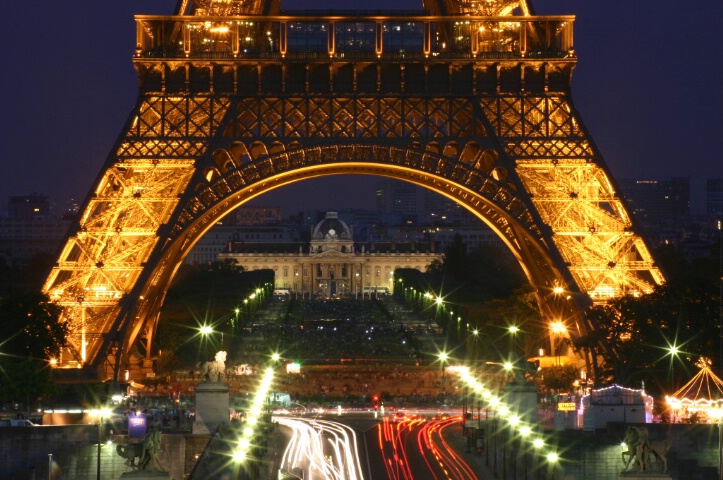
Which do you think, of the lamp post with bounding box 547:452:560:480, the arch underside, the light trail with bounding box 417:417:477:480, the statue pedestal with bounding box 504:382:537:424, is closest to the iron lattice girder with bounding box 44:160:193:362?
the arch underside

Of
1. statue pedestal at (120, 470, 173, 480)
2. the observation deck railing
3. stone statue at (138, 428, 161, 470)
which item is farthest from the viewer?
the observation deck railing

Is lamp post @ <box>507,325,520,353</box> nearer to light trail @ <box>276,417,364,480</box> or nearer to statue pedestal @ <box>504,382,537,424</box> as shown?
light trail @ <box>276,417,364,480</box>

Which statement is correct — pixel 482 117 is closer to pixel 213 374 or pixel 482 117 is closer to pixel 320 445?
pixel 320 445

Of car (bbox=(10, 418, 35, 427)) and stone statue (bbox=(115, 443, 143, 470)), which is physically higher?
car (bbox=(10, 418, 35, 427))

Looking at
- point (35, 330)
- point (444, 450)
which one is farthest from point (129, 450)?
point (35, 330)

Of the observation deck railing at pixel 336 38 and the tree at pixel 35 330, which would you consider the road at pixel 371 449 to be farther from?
the observation deck railing at pixel 336 38

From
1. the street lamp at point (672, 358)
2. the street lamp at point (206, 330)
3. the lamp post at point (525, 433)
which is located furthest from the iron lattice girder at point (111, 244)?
the street lamp at point (206, 330)
